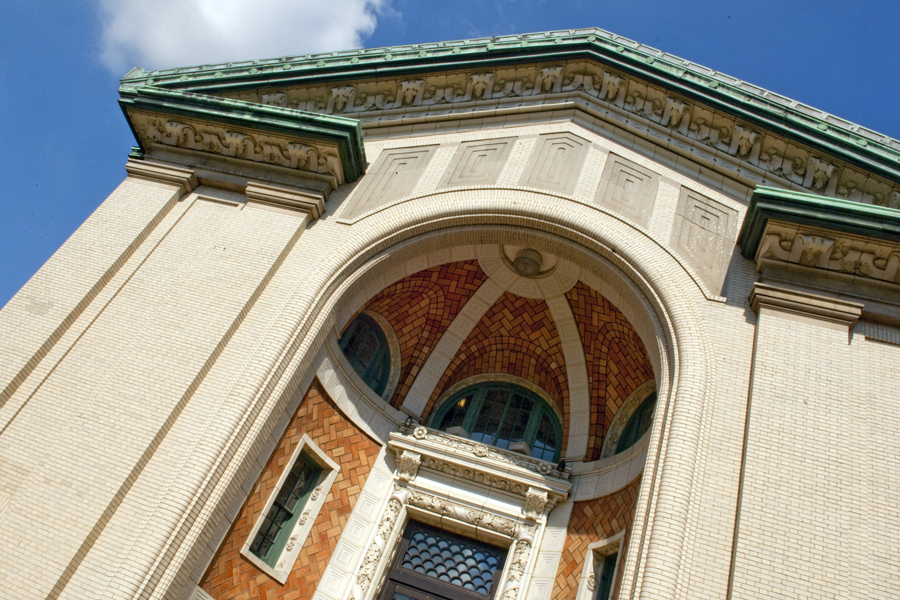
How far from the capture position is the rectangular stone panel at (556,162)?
10.5 meters

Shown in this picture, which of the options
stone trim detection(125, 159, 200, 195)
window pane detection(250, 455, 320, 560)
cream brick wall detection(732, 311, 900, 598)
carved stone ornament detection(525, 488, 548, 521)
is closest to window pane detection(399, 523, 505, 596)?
carved stone ornament detection(525, 488, 548, 521)

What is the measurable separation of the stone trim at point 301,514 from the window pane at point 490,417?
2.52 meters

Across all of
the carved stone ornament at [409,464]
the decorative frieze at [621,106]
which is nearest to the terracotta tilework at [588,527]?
the carved stone ornament at [409,464]

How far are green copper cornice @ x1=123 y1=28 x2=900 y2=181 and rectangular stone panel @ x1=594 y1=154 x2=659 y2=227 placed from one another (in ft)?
4.59

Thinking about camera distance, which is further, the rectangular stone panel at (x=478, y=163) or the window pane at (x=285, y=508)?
the rectangular stone panel at (x=478, y=163)

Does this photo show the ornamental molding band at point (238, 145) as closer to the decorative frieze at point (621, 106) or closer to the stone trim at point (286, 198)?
the stone trim at point (286, 198)

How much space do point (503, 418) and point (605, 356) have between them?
6.58 feet

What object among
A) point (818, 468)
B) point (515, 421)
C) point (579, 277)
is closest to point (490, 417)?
point (515, 421)

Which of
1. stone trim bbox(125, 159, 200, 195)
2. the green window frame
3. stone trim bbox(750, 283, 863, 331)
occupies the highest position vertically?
stone trim bbox(750, 283, 863, 331)

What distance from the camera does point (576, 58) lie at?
455 inches

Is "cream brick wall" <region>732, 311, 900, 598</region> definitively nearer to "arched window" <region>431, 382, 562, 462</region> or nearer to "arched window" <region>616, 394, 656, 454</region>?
"arched window" <region>616, 394, 656, 454</region>

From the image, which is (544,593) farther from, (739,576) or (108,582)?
(108,582)

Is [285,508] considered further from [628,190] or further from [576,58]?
[576,58]

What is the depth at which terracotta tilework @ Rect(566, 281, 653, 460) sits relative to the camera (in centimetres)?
1075
